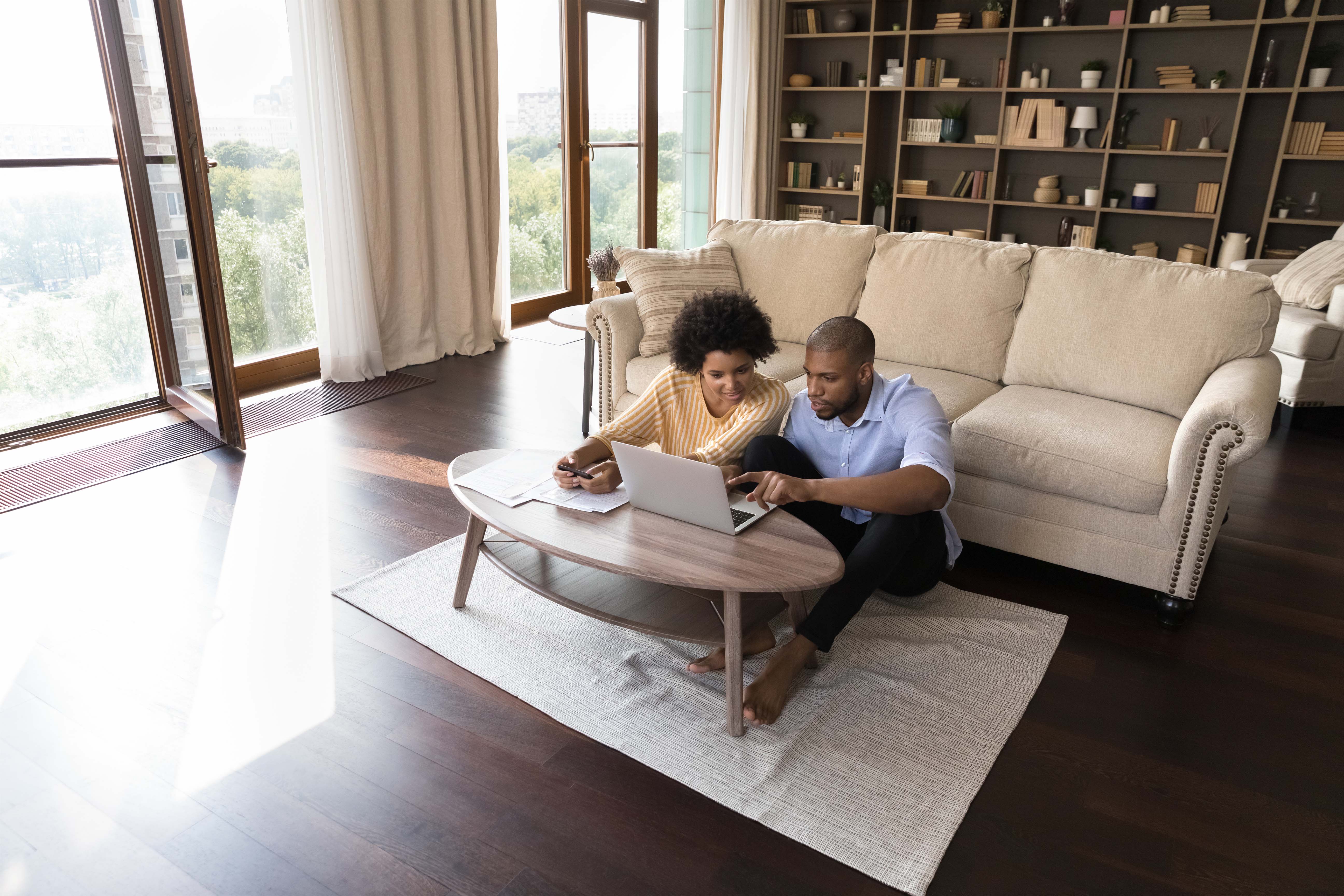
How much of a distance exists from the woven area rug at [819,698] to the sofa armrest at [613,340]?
3.27 ft

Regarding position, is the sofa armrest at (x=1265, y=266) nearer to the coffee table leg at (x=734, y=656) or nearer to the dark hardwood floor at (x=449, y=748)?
the dark hardwood floor at (x=449, y=748)

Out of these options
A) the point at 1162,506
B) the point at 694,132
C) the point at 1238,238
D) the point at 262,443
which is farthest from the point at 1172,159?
the point at 262,443

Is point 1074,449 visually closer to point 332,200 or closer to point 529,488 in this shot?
point 529,488

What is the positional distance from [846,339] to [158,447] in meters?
2.75

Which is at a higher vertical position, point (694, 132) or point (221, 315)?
point (694, 132)

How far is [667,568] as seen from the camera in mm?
1793

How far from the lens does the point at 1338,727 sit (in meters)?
1.97

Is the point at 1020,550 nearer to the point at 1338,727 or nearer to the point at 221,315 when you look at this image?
the point at 1338,727

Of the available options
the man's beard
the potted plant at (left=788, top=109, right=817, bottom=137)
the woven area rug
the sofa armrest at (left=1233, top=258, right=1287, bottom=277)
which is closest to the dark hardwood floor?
the woven area rug

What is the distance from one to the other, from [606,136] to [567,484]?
14.6 ft

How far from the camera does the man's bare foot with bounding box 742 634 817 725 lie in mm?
1913

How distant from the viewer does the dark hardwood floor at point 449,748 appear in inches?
61.8

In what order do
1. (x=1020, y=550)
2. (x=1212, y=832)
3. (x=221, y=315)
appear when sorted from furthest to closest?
(x=221, y=315) < (x=1020, y=550) < (x=1212, y=832)

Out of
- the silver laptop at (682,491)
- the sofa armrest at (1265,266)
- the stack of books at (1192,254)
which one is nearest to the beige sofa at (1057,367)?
the silver laptop at (682,491)
